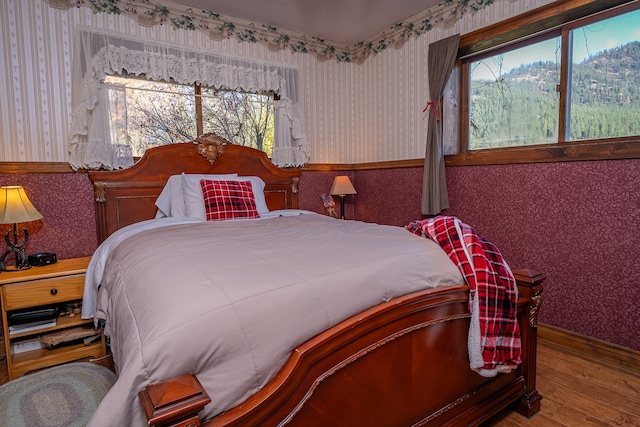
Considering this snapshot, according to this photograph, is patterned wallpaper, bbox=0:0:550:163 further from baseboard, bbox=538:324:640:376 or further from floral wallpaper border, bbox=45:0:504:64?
baseboard, bbox=538:324:640:376

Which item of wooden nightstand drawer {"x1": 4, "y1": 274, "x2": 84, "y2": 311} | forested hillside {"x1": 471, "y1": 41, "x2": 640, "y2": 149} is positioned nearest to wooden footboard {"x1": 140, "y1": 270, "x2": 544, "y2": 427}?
forested hillside {"x1": 471, "y1": 41, "x2": 640, "y2": 149}

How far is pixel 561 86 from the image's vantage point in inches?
95.1

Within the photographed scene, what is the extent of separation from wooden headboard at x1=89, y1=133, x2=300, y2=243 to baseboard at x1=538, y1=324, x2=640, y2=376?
2.42 metres

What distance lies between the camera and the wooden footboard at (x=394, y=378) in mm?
884

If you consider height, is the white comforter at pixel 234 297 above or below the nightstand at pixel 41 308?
above

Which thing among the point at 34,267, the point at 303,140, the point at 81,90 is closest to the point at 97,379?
the point at 34,267

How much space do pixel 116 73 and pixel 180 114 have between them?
54 centimetres

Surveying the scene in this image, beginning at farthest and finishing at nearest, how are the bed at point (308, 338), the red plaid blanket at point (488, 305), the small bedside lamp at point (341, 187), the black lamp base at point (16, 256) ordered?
the small bedside lamp at point (341, 187) → the black lamp base at point (16, 256) → the red plaid blanket at point (488, 305) → the bed at point (308, 338)

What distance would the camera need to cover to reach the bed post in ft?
5.09

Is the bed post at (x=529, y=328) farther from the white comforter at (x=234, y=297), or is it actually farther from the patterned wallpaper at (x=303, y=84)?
the patterned wallpaper at (x=303, y=84)

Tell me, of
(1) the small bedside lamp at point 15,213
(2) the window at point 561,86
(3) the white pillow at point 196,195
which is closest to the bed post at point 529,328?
(2) the window at point 561,86

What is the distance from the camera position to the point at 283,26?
344 cm

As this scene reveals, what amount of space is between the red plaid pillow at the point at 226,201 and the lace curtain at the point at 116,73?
2.26 ft

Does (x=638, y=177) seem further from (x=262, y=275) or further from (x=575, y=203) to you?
(x=262, y=275)
